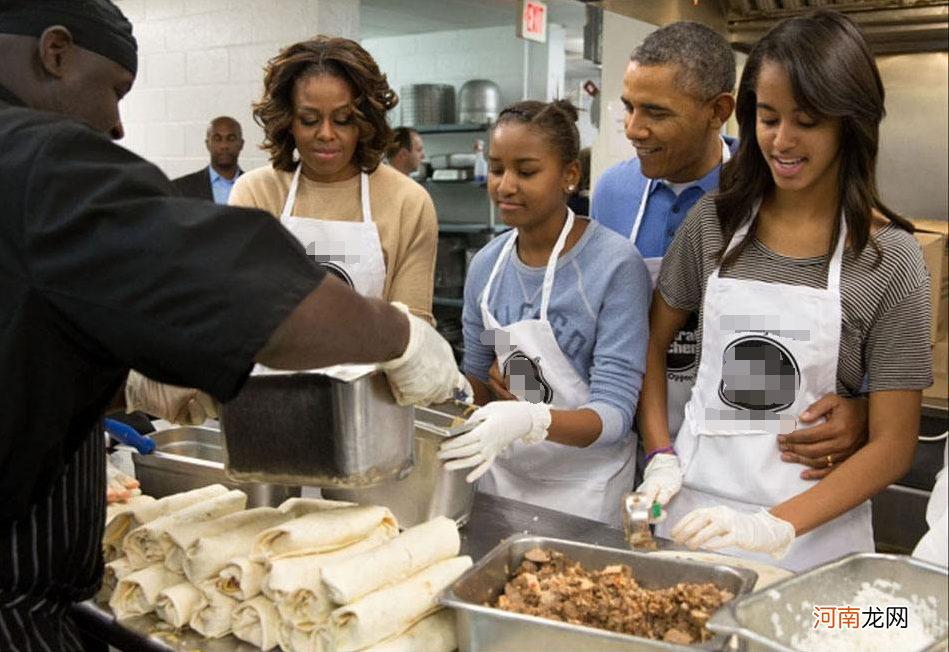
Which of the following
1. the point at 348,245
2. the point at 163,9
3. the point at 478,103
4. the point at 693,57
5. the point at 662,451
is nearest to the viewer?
the point at 662,451

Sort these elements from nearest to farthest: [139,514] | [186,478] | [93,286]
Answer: [93,286]
[139,514]
[186,478]

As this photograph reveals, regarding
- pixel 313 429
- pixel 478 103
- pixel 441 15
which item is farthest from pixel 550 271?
pixel 441 15

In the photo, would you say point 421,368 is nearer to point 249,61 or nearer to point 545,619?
point 545,619

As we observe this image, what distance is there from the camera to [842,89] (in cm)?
176

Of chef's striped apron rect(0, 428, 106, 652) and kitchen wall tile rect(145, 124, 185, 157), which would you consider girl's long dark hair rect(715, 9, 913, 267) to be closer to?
chef's striped apron rect(0, 428, 106, 652)

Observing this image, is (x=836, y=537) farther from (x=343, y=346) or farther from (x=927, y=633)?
(x=343, y=346)

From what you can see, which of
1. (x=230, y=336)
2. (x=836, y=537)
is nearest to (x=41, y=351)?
(x=230, y=336)

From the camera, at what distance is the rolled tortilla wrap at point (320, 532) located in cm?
144

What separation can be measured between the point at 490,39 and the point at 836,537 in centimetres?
645

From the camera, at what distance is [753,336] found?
1912mm

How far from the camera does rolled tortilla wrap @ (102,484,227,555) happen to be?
5.40ft

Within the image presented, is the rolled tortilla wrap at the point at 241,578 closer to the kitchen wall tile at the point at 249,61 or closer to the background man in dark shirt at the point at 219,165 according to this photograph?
the background man in dark shirt at the point at 219,165

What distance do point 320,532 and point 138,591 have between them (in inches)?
12.6

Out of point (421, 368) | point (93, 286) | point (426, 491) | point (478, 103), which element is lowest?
point (426, 491)
